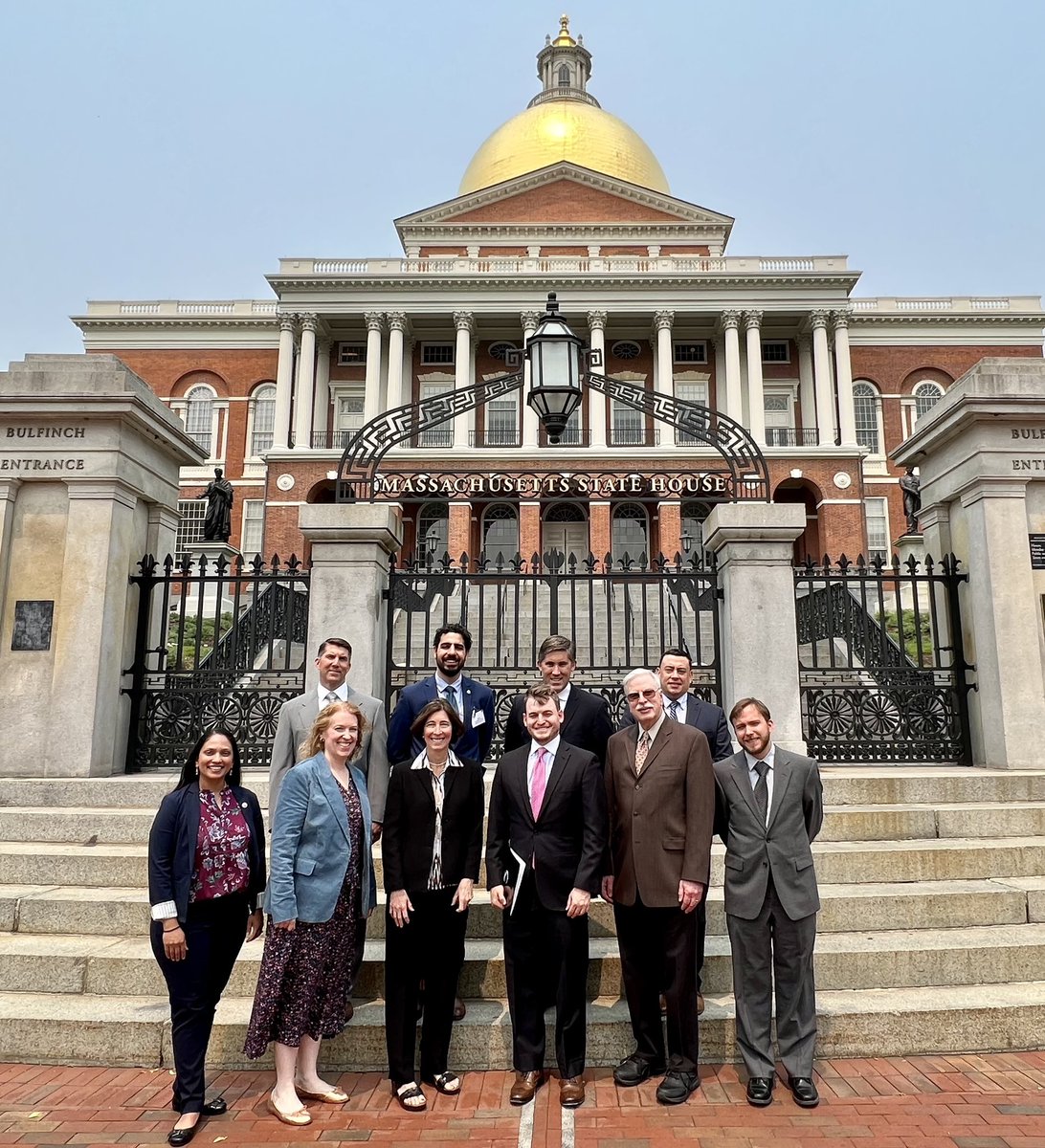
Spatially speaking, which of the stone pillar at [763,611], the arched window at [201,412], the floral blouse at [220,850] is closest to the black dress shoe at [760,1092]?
the floral blouse at [220,850]

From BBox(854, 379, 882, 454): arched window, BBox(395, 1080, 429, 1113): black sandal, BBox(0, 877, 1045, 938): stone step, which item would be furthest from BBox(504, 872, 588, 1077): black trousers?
BBox(854, 379, 882, 454): arched window

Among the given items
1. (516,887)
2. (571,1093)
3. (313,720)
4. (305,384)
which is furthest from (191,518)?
(571,1093)

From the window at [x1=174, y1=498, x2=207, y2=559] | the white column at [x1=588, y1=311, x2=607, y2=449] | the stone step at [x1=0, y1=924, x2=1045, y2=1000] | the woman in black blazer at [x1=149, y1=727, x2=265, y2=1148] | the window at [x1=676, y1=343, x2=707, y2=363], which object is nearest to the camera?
the woman in black blazer at [x1=149, y1=727, x2=265, y2=1148]

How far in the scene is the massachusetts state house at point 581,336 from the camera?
129 ft

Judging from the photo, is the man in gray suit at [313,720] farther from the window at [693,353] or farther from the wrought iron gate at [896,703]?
the window at [693,353]

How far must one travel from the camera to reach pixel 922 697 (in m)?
7.66

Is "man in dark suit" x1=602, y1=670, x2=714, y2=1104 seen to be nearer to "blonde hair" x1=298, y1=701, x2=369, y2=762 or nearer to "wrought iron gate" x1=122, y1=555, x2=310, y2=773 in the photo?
"blonde hair" x1=298, y1=701, x2=369, y2=762

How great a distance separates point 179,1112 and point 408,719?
7.08ft

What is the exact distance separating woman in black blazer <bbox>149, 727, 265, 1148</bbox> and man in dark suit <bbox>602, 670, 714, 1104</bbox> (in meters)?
1.80

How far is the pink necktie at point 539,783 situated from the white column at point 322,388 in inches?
1624

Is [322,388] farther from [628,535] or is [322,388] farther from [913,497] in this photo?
[913,497]

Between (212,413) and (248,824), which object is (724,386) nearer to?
(212,413)

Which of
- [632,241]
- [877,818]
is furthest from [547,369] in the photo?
[632,241]

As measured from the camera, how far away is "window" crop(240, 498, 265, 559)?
44406 mm
